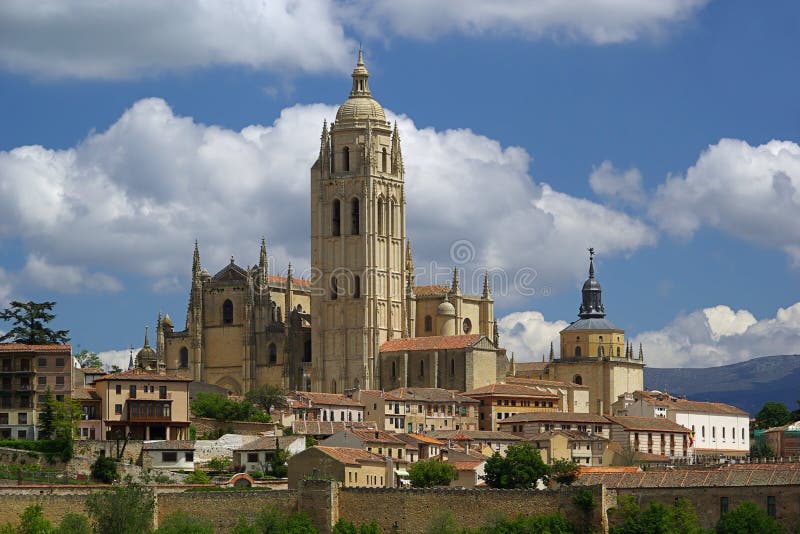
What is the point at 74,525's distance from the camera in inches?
2972

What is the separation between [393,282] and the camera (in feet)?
433

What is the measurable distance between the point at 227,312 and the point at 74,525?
60.2 m

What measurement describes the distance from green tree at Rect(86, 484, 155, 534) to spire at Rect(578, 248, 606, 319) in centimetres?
6202

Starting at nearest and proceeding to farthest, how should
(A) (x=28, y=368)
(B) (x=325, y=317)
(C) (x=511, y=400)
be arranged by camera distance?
(A) (x=28, y=368)
(C) (x=511, y=400)
(B) (x=325, y=317)

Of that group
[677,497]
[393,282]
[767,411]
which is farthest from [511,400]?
[677,497]

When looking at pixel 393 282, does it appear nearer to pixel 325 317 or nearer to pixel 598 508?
pixel 325 317

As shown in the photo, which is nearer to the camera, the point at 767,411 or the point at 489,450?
the point at 489,450

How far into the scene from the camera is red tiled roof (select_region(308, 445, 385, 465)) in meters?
85.2

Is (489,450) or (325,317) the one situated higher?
(325,317)

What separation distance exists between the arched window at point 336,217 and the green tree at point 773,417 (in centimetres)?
3009

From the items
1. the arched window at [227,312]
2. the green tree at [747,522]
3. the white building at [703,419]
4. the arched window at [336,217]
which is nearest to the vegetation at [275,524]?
the green tree at [747,522]

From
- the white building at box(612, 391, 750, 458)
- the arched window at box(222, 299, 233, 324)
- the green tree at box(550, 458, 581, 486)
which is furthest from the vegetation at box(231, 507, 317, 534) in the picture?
the arched window at box(222, 299, 233, 324)

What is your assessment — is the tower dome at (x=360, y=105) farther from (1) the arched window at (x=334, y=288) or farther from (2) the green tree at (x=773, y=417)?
(2) the green tree at (x=773, y=417)

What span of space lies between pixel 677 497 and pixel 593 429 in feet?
107
